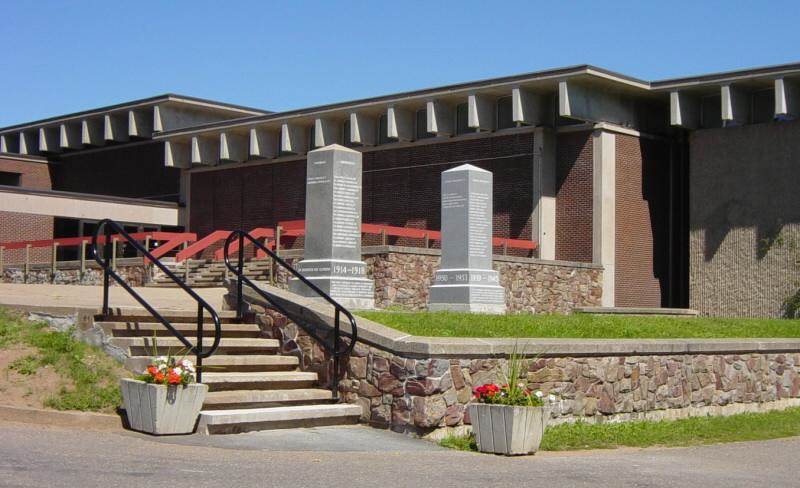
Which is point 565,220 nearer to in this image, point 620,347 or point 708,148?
point 708,148

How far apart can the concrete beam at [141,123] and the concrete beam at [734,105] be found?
2725 cm

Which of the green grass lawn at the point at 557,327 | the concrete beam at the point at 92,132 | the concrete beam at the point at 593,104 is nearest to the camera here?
the green grass lawn at the point at 557,327

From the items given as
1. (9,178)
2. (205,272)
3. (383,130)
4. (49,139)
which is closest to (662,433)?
(205,272)

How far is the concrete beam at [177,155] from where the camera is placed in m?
47.9

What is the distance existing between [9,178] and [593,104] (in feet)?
107

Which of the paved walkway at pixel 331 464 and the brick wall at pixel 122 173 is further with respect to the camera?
the brick wall at pixel 122 173

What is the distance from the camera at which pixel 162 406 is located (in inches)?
448

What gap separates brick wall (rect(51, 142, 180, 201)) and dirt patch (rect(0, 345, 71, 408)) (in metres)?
37.9

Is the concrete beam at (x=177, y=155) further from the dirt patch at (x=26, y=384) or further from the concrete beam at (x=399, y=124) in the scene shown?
the dirt patch at (x=26, y=384)

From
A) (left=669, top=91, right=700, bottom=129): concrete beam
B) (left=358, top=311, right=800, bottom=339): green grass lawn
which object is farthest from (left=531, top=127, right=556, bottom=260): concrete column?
(left=358, top=311, right=800, bottom=339): green grass lawn

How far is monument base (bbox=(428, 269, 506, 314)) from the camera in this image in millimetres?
23578

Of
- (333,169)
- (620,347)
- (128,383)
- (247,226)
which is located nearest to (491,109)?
(247,226)

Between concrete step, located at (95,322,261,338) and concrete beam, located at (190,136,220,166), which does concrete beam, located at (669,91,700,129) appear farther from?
concrete step, located at (95,322,261,338)

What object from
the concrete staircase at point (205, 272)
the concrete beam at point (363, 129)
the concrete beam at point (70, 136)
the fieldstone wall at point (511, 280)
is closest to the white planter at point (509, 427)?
the fieldstone wall at point (511, 280)
